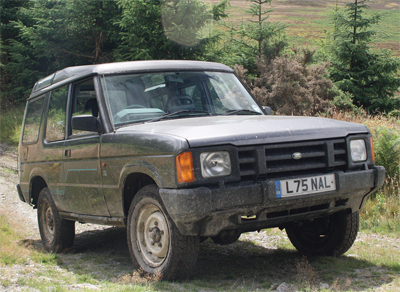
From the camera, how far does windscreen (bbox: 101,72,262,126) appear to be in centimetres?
425

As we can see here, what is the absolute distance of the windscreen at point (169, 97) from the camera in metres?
4.25

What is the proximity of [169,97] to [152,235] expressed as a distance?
1.50m

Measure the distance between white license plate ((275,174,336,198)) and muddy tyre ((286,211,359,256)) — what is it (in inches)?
33.9

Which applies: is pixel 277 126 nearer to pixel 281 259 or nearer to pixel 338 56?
pixel 281 259

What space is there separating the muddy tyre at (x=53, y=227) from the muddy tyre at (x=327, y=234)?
9.28 feet

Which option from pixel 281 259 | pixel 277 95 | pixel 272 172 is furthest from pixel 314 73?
pixel 272 172

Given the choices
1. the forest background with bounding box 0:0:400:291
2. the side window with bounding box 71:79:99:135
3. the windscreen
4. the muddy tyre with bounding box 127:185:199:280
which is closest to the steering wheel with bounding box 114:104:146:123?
the windscreen

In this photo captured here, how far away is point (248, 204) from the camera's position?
3.28 metres

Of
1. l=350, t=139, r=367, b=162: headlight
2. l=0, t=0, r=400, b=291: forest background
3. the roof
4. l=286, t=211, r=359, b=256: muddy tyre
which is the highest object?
l=0, t=0, r=400, b=291: forest background

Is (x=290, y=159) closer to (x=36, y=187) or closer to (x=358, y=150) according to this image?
(x=358, y=150)

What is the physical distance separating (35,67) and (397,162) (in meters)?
17.8

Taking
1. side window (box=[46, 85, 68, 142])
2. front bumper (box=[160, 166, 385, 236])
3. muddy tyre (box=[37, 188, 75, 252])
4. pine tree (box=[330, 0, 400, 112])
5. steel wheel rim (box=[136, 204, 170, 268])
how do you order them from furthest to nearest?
1. pine tree (box=[330, 0, 400, 112])
2. muddy tyre (box=[37, 188, 75, 252])
3. side window (box=[46, 85, 68, 142])
4. steel wheel rim (box=[136, 204, 170, 268])
5. front bumper (box=[160, 166, 385, 236])

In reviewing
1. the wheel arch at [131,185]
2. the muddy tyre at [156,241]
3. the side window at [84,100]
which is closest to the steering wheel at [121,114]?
the side window at [84,100]

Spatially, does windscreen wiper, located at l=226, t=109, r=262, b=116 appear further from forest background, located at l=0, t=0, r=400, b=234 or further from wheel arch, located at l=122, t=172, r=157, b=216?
forest background, located at l=0, t=0, r=400, b=234
